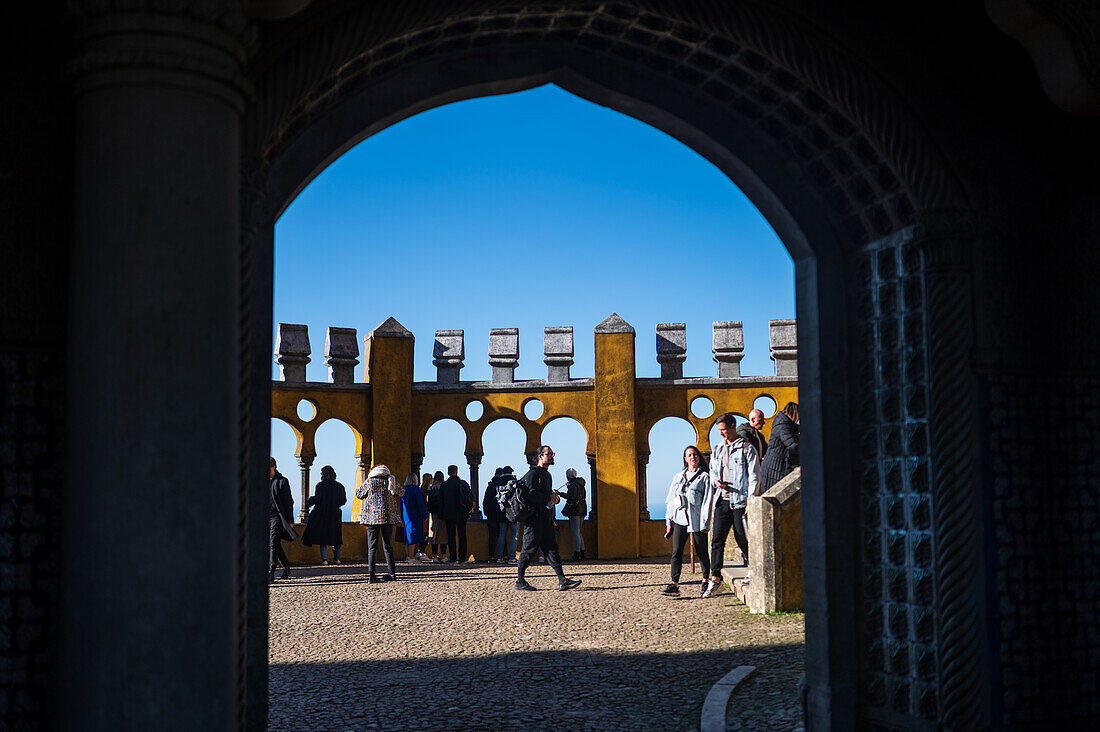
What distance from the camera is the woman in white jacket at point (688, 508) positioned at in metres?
10.6

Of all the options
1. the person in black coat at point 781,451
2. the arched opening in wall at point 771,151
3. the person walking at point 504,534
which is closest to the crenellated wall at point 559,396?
the person walking at point 504,534

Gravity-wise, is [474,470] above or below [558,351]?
below

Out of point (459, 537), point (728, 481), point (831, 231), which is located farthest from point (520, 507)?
point (831, 231)

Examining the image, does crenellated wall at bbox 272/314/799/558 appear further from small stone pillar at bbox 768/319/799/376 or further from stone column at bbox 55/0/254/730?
stone column at bbox 55/0/254/730

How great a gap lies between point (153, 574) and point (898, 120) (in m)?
3.70

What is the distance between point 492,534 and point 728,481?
24.5ft

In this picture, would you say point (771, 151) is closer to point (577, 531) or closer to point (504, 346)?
point (577, 531)

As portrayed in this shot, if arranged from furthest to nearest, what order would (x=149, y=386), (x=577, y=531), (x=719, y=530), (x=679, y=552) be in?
(x=577, y=531), (x=679, y=552), (x=719, y=530), (x=149, y=386)

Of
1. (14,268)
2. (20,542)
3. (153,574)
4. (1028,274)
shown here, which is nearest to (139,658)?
(153,574)

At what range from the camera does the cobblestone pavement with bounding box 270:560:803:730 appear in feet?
18.5

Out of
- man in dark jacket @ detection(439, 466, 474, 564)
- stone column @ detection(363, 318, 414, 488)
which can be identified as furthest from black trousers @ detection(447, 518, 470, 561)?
stone column @ detection(363, 318, 414, 488)

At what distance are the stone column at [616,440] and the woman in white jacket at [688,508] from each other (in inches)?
262

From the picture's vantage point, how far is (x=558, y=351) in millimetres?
18188

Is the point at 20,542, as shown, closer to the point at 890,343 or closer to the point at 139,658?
the point at 139,658
